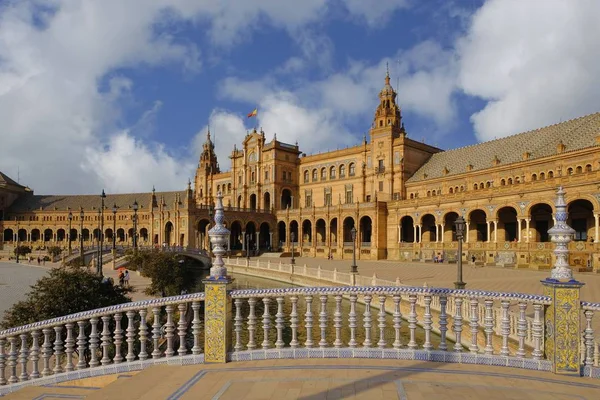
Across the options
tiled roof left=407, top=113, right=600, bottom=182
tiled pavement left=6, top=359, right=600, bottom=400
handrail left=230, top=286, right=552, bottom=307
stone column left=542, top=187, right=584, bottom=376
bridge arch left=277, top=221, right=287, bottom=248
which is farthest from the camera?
bridge arch left=277, top=221, right=287, bottom=248

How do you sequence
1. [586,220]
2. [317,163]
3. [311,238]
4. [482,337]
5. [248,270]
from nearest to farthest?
1. [482,337]
2. [586,220]
3. [248,270]
4. [311,238]
5. [317,163]

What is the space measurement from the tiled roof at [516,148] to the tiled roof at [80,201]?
52.5 metres

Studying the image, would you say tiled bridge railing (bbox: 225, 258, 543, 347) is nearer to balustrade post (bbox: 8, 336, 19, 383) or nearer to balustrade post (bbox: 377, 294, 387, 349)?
balustrade post (bbox: 377, 294, 387, 349)

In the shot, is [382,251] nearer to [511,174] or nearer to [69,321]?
[511,174]

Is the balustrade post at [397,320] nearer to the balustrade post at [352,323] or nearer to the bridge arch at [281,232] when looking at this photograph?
the balustrade post at [352,323]

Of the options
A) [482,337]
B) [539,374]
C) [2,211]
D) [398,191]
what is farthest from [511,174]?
[2,211]

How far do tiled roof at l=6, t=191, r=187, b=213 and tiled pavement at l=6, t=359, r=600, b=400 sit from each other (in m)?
83.0

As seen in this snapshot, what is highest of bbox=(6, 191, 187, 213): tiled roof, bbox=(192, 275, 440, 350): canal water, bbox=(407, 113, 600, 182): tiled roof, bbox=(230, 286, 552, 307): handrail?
bbox=(407, 113, 600, 182): tiled roof

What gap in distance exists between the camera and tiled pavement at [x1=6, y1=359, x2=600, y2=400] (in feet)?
16.9

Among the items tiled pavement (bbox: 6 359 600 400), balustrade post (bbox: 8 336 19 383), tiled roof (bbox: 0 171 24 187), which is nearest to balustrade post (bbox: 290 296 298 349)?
tiled pavement (bbox: 6 359 600 400)

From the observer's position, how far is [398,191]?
176 ft

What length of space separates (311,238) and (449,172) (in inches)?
828

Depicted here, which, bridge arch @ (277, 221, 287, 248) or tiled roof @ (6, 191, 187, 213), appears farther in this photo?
tiled roof @ (6, 191, 187, 213)

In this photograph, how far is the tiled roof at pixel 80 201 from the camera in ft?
287
